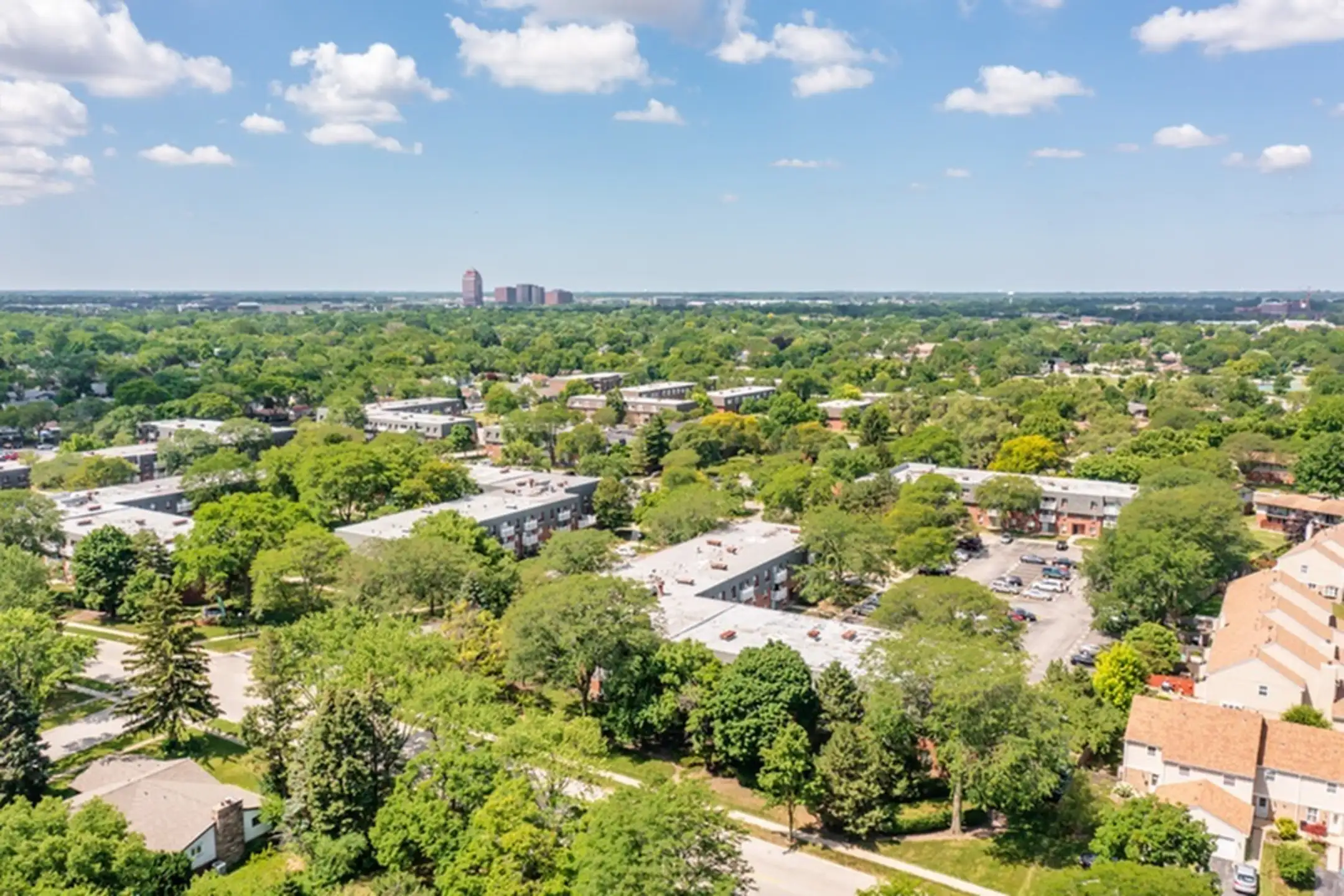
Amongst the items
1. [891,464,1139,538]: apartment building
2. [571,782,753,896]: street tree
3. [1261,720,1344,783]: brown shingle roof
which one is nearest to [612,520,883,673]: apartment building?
[571,782,753,896]: street tree

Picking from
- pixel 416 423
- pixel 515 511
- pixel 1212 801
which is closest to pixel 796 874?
pixel 1212 801

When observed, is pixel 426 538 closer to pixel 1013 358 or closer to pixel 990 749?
pixel 990 749

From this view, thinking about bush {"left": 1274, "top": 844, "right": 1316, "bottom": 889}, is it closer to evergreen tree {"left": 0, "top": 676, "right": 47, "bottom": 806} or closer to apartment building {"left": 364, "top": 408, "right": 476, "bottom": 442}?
evergreen tree {"left": 0, "top": 676, "right": 47, "bottom": 806}

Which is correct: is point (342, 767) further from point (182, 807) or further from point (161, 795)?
point (161, 795)

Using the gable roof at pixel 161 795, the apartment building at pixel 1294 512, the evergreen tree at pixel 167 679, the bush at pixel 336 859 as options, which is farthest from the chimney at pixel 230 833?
the apartment building at pixel 1294 512

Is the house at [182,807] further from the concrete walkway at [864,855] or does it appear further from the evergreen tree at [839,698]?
the evergreen tree at [839,698]
